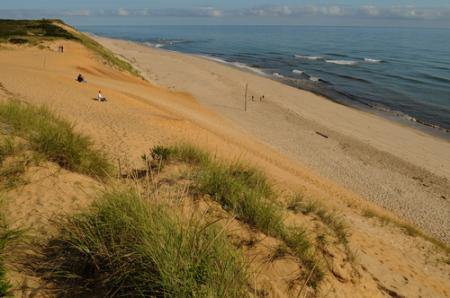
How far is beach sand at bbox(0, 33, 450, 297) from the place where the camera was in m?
5.89

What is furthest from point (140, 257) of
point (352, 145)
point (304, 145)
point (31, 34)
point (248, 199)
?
point (31, 34)

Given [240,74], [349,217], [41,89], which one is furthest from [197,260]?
[240,74]

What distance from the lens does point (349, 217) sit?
8.17 meters

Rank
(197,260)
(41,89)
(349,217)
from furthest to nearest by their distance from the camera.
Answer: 1. (41,89)
2. (349,217)
3. (197,260)

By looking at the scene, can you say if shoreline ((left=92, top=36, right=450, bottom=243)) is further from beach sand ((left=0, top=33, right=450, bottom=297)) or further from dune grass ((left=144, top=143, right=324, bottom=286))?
dune grass ((left=144, top=143, right=324, bottom=286))

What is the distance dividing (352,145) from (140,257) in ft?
55.2

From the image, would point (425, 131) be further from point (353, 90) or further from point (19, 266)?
point (19, 266)

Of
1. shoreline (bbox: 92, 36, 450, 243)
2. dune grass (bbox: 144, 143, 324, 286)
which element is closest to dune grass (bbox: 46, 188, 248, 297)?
dune grass (bbox: 144, 143, 324, 286)

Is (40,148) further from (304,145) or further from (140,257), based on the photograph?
(304,145)

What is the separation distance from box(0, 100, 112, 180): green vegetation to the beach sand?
0.50 metres

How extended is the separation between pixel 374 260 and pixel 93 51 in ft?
108

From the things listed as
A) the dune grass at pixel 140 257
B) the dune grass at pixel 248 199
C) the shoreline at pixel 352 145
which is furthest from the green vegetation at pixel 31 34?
the dune grass at pixel 140 257

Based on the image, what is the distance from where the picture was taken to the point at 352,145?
16984 millimetres

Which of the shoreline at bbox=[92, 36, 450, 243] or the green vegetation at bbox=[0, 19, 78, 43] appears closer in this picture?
the shoreline at bbox=[92, 36, 450, 243]
